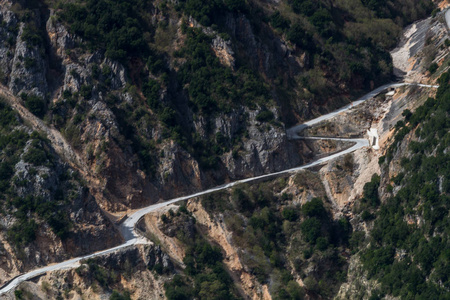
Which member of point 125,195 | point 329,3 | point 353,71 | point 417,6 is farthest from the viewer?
point 417,6

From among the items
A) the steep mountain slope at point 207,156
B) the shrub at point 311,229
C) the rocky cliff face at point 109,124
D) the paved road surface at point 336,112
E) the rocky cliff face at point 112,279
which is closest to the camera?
the rocky cliff face at point 112,279

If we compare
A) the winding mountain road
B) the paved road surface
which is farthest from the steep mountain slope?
the paved road surface

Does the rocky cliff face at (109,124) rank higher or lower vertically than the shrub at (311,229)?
higher

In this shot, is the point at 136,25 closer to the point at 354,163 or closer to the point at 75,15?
the point at 75,15

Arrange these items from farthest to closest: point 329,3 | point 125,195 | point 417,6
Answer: point 417,6 → point 329,3 → point 125,195

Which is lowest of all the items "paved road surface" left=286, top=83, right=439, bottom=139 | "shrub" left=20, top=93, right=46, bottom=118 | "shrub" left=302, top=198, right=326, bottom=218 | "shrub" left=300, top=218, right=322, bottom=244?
"shrub" left=300, top=218, right=322, bottom=244

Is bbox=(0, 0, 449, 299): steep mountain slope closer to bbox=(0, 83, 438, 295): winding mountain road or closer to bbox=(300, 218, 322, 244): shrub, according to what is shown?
bbox=(300, 218, 322, 244): shrub

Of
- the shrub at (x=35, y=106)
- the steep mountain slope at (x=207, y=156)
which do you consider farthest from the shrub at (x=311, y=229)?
the shrub at (x=35, y=106)

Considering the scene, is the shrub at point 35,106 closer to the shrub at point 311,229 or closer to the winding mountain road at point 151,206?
the winding mountain road at point 151,206

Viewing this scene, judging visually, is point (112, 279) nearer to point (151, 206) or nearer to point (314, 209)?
point (151, 206)

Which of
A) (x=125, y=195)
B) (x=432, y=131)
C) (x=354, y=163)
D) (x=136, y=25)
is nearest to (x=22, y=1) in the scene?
(x=136, y=25)

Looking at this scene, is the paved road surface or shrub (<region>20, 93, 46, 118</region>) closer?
shrub (<region>20, 93, 46, 118</region>)
